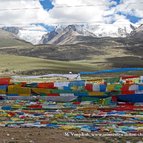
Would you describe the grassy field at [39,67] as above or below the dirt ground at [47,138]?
above

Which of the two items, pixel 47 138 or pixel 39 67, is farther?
pixel 39 67

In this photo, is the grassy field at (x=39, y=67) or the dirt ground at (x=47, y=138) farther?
the grassy field at (x=39, y=67)

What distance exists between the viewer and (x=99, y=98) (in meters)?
19.6

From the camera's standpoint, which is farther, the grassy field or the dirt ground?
the grassy field

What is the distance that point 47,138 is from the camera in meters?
12.5

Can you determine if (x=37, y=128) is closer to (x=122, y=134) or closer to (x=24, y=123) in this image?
(x=24, y=123)

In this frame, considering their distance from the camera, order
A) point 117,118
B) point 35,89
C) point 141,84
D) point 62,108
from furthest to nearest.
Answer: point 35,89
point 141,84
point 62,108
point 117,118

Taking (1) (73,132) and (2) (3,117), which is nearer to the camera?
(1) (73,132)

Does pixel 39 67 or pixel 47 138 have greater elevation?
pixel 39 67

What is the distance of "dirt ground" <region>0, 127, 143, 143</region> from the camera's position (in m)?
12.2

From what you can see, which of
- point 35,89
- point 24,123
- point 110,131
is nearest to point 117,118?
point 110,131

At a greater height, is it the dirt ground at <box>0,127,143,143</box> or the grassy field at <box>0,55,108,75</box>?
the grassy field at <box>0,55,108,75</box>

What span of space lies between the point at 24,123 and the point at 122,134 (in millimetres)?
3643

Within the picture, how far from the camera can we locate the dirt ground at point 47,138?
1223 centimetres
